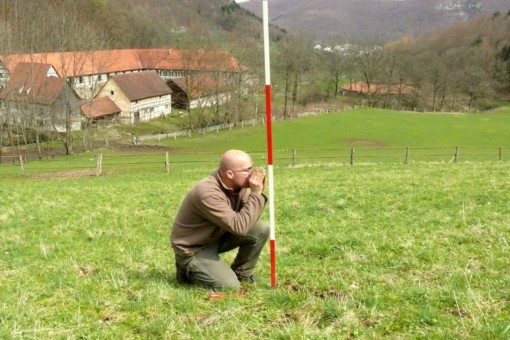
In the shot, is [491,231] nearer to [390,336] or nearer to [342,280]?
[342,280]

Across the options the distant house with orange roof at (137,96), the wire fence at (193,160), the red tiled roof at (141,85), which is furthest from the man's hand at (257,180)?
the red tiled roof at (141,85)

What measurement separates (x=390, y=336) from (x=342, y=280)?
1665mm

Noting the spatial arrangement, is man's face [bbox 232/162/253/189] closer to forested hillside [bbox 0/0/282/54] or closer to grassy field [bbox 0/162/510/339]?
grassy field [bbox 0/162/510/339]

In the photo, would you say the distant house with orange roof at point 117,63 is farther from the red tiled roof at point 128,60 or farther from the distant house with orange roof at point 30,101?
the distant house with orange roof at point 30,101

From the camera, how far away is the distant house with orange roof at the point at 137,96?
3031 inches

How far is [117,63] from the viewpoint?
9912 cm

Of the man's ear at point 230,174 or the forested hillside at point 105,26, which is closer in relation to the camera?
the man's ear at point 230,174

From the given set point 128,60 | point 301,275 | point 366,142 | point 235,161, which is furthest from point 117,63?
point 235,161

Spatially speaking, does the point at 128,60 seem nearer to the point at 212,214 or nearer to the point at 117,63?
the point at 117,63

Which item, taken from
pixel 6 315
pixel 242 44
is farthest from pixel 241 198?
pixel 242 44

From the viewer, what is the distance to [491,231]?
7461 mm

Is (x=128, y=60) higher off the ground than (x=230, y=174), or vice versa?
(x=128, y=60)

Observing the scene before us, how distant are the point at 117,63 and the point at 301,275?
328 ft

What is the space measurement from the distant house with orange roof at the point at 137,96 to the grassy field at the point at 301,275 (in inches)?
2656
